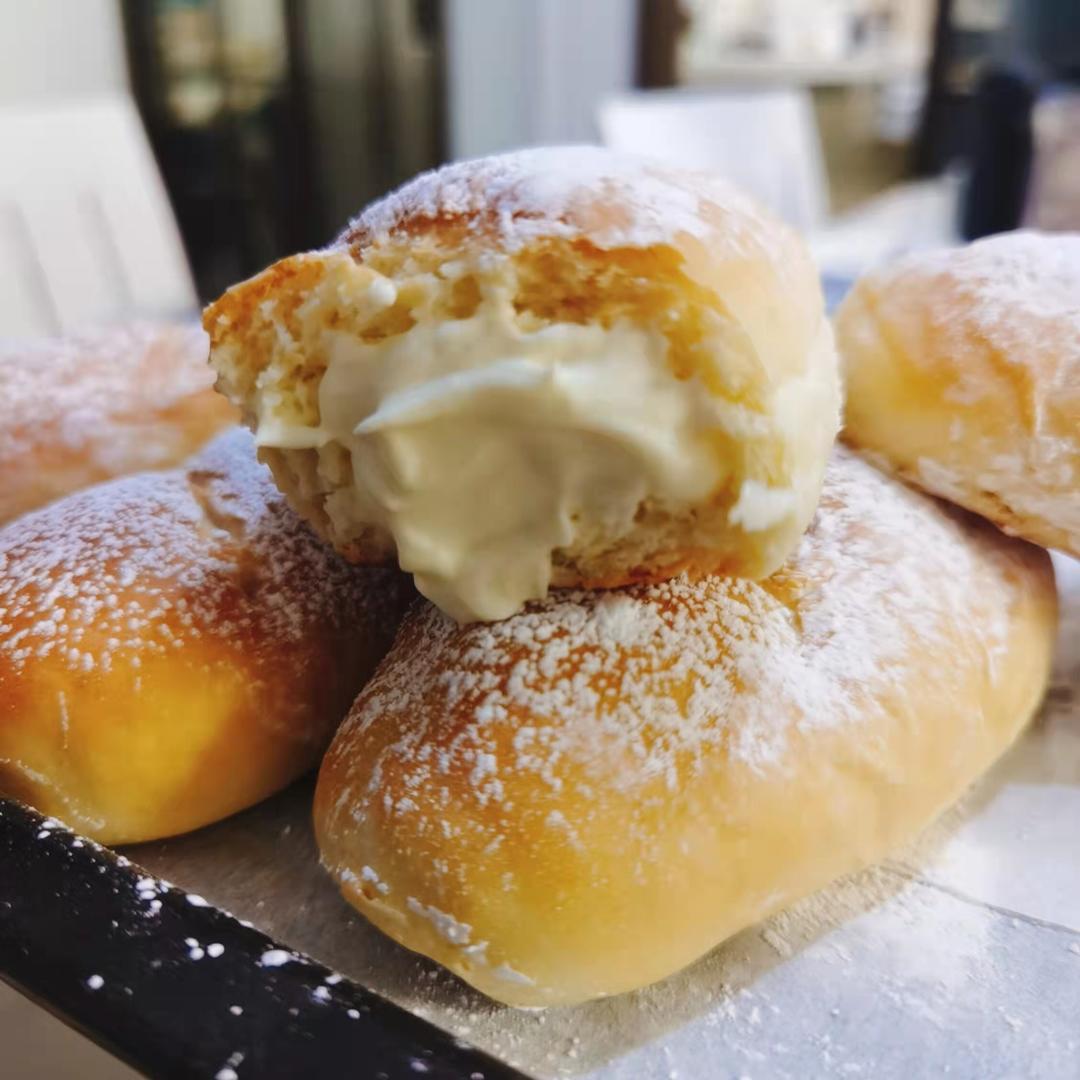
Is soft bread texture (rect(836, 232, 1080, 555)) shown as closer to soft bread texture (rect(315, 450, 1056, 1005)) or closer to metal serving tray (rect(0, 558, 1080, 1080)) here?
soft bread texture (rect(315, 450, 1056, 1005))

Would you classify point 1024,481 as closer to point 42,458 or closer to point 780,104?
point 42,458

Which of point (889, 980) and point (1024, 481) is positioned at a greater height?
point (1024, 481)

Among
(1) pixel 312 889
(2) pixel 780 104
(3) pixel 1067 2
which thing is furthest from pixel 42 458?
(3) pixel 1067 2

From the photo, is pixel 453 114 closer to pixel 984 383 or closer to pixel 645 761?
pixel 984 383

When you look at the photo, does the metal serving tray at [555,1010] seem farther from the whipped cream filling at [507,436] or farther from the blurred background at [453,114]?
the blurred background at [453,114]

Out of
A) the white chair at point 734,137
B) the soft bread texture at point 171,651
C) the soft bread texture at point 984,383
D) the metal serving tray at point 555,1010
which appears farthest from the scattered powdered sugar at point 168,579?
the white chair at point 734,137

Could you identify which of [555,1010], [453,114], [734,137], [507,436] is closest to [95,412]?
[507,436]

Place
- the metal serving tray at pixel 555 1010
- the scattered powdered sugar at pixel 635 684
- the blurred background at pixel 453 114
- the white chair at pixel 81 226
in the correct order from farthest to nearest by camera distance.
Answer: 1. the blurred background at pixel 453 114
2. the white chair at pixel 81 226
3. the scattered powdered sugar at pixel 635 684
4. the metal serving tray at pixel 555 1010
